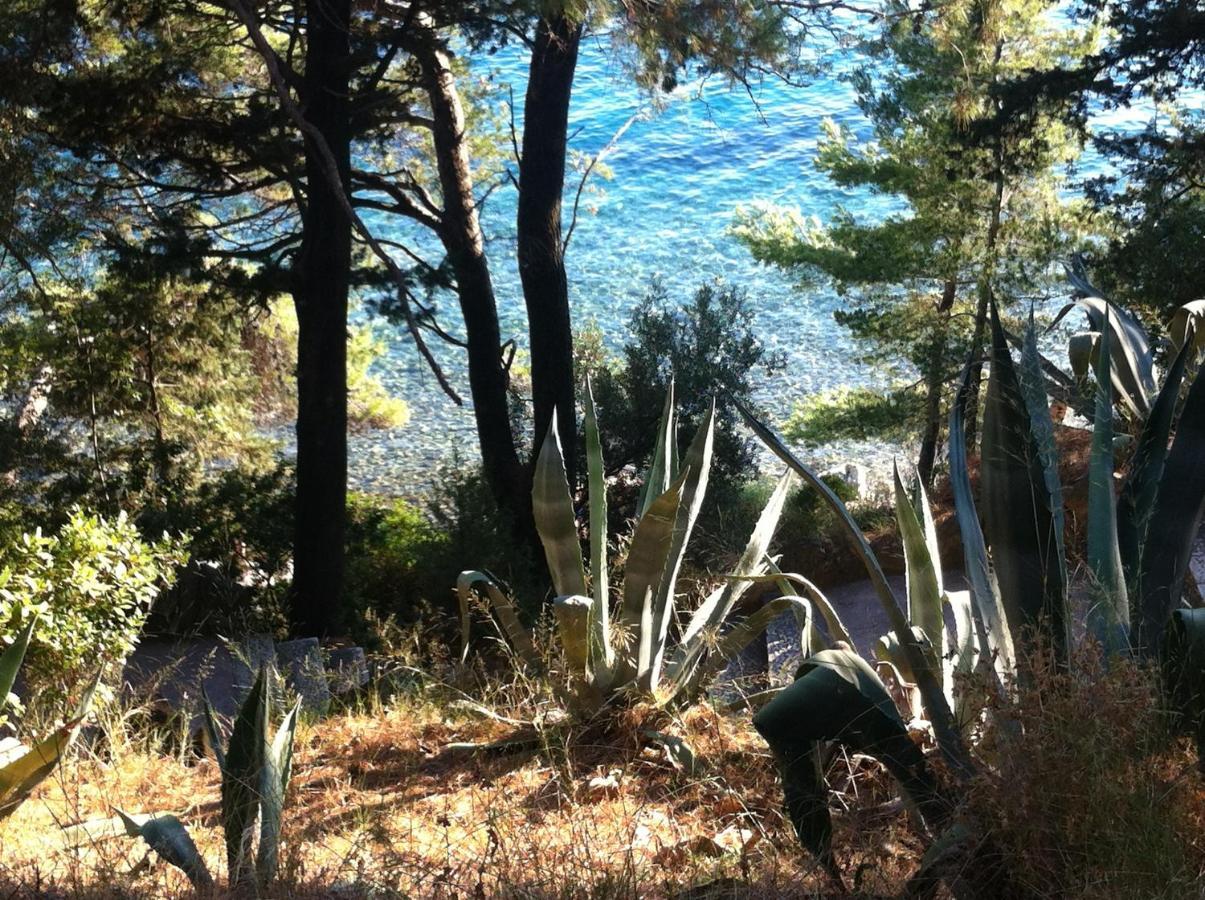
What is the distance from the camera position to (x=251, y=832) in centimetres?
239

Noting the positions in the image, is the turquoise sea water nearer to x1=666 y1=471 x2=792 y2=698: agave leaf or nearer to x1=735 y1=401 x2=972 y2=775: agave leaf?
x1=666 y1=471 x2=792 y2=698: agave leaf

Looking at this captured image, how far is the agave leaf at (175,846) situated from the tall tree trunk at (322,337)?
18.6 feet

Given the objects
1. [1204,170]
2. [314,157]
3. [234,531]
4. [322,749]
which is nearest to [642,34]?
[314,157]

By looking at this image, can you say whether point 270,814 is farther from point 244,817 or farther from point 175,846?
point 175,846

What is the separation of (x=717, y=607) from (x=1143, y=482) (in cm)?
137

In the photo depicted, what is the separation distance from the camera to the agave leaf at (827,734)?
6.81ft

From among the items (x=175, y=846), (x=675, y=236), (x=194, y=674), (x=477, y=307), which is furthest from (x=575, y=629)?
(x=675, y=236)

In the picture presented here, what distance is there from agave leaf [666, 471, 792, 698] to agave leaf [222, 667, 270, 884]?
4.56 feet

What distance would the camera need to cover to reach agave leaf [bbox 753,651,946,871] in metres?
2.08

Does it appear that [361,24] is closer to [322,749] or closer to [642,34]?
[642,34]

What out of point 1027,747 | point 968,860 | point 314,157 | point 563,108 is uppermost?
point 563,108

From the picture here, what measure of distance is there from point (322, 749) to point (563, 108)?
6.57m

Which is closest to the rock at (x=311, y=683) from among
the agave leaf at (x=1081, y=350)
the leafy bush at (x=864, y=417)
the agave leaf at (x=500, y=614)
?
the agave leaf at (x=500, y=614)

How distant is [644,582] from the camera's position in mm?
3574
